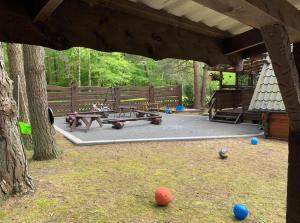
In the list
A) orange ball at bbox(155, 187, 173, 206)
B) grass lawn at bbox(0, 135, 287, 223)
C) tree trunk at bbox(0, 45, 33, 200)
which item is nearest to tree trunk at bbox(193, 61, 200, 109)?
grass lawn at bbox(0, 135, 287, 223)

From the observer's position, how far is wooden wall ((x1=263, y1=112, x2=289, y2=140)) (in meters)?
9.08

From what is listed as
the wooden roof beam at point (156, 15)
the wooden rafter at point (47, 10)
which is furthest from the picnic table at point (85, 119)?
the wooden rafter at point (47, 10)

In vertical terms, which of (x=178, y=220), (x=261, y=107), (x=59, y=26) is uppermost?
(x=59, y=26)

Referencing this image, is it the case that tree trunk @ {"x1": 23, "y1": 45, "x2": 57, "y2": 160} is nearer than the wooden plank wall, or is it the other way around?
tree trunk @ {"x1": 23, "y1": 45, "x2": 57, "y2": 160}

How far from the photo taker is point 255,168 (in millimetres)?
5914

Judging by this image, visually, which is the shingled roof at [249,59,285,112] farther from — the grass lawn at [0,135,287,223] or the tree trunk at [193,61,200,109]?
Answer: the tree trunk at [193,61,200,109]

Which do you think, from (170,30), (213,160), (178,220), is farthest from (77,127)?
(170,30)

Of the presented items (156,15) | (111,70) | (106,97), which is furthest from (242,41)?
(111,70)

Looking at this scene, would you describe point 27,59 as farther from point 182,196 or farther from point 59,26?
point 59,26

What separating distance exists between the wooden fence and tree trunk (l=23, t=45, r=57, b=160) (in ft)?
33.6

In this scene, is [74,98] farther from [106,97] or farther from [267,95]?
[267,95]

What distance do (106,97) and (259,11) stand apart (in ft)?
54.5

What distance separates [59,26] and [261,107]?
885 centimetres

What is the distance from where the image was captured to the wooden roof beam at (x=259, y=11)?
5.08ft
